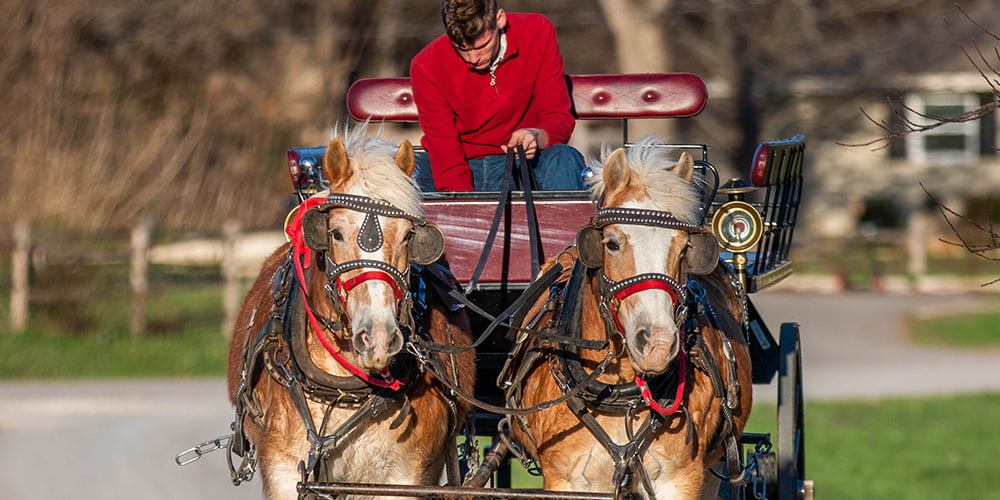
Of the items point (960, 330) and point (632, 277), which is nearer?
point (632, 277)

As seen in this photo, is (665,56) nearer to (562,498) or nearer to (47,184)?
(47,184)

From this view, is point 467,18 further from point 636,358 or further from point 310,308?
point 636,358

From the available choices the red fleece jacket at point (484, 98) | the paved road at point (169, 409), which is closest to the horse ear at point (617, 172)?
the red fleece jacket at point (484, 98)

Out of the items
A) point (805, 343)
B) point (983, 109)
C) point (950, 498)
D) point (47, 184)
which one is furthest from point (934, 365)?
point (47, 184)

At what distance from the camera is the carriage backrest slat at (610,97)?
6.78 metres

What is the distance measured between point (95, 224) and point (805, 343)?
1261 cm

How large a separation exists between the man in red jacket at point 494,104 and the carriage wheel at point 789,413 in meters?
1.32

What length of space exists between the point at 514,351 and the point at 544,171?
1.17 meters

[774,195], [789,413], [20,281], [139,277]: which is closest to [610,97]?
[774,195]

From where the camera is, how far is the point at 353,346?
13.8 ft

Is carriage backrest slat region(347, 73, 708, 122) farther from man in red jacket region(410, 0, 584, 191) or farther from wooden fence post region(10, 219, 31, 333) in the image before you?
wooden fence post region(10, 219, 31, 333)

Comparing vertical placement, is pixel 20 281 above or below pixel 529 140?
above

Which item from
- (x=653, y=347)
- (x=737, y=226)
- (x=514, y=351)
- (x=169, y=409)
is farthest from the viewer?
(x=169, y=409)

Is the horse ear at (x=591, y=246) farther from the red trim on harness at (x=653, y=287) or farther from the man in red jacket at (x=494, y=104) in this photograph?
the man in red jacket at (x=494, y=104)
